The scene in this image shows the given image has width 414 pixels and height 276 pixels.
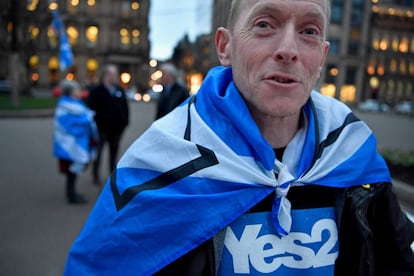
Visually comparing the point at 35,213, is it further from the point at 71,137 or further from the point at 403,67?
the point at 403,67

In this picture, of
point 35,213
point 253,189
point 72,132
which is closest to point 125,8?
point 72,132

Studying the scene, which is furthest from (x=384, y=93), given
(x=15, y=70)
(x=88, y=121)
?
(x=88, y=121)

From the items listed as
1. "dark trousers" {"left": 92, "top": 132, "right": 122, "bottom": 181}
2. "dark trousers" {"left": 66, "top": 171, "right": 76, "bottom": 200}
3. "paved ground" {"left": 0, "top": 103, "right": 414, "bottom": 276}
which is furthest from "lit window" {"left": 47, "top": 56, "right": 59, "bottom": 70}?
"dark trousers" {"left": 66, "top": 171, "right": 76, "bottom": 200}

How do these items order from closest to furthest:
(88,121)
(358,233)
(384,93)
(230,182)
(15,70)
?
(230,182), (358,233), (88,121), (15,70), (384,93)

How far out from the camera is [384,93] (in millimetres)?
55906

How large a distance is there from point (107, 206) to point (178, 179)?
0.98 ft

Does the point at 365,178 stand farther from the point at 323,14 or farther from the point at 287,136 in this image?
the point at 323,14

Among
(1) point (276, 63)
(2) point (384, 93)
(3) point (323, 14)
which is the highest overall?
(3) point (323, 14)

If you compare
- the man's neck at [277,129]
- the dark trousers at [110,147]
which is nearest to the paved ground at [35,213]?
the dark trousers at [110,147]

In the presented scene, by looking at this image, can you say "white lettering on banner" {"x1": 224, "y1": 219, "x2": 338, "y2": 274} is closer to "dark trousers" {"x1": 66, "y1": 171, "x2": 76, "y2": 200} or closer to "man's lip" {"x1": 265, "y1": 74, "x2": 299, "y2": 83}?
"man's lip" {"x1": 265, "y1": 74, "x2": 299, "y2": 83}

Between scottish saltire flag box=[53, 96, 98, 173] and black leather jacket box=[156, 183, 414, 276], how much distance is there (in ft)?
14.1

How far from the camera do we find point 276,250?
1.40 metres

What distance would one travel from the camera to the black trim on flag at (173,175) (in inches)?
53.4

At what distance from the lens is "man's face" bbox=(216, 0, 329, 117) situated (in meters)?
1.36
